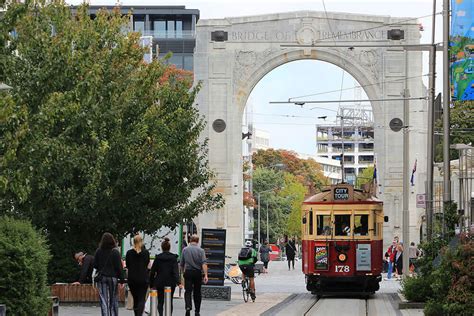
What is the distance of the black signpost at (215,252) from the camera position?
3244cm

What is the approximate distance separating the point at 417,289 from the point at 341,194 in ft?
22.7

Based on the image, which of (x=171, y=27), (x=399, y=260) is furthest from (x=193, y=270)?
(x=171, y=27)

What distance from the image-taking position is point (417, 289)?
95.7ft

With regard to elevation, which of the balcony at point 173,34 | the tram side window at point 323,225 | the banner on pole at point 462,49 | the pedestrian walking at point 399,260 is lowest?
the pedestrian walking at point 399,260

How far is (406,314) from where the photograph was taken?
26.6 meters

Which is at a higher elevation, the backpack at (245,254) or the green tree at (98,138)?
the green tree at (98,138)

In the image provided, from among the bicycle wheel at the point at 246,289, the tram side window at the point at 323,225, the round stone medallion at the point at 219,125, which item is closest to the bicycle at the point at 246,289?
the bicycle wheel at the point at 246,289

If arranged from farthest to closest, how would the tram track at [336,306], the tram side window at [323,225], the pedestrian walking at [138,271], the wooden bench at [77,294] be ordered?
1. the tram side window at [323,225]
2. the tram track at [336,306]
3. the wooden bench at [77,294]
4. the pedestrian walking at [138,271]

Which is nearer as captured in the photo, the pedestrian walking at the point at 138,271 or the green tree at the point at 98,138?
the pedestrian walking at the point at 138,271

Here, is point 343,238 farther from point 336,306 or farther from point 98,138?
point 98,138

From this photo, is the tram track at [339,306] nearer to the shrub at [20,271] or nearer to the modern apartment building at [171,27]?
the shrub at [20,271]

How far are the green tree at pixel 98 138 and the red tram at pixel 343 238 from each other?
3.37 m

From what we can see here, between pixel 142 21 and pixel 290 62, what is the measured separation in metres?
49.3

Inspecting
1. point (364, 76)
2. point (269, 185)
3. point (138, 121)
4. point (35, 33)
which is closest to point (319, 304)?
point (138, 121)
